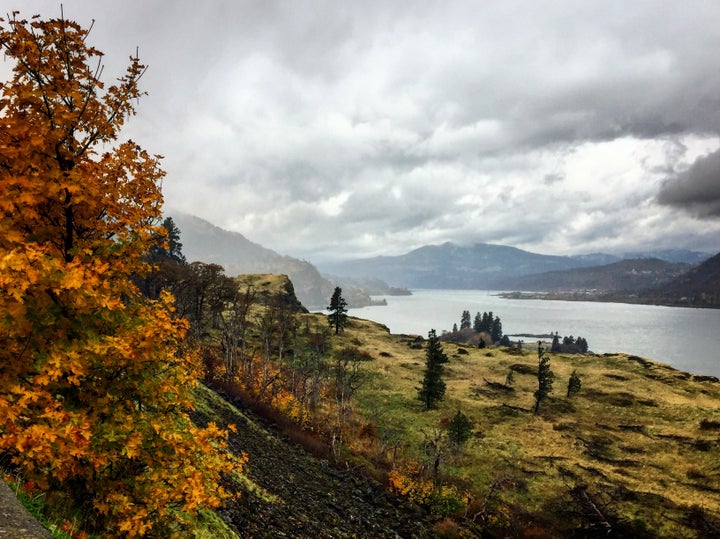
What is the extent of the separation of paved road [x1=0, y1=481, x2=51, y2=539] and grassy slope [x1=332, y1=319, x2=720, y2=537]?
43188 millimetres

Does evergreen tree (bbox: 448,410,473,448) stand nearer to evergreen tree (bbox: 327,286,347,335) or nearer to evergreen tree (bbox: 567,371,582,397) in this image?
evergreen tree (bbox: 567,371,582,397)

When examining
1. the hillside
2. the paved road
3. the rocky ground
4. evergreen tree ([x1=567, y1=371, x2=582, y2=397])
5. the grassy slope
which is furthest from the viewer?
evergreen tree ([x1=567, y1=371, x2=582, y2=397])

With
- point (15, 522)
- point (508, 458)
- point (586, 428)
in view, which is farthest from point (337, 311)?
point (15, 522)

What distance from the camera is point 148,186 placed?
31.2 ft

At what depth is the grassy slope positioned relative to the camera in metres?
40.2

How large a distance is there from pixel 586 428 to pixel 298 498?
5209cm

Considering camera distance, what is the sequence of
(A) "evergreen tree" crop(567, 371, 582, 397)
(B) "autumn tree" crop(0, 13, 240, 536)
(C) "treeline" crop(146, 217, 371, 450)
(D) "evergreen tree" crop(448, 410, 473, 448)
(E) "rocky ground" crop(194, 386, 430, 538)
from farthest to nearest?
(A) "evergreen tree" crop(567, 371, 582, 397) → (C) "treeline" crop(146, 217, 371, 450) → (D) "evergreen tree" crop(448, 410, 473, 448) → (E) "rocky ground" crop(194, 386, 430, 538) → (B) "autumn tree" crop(0, 13, 240, 536)

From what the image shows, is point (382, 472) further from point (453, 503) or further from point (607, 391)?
point (607, 391)

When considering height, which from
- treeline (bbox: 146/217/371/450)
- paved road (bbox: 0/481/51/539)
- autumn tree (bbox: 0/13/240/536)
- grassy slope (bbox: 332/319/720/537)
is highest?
autumn tree (bbox: 0/13/240/536)

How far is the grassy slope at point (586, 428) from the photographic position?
4016cm

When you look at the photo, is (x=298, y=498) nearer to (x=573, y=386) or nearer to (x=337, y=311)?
(x=573, y=386)

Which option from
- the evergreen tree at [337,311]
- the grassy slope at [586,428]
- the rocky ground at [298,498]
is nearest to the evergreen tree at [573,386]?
the grassy slope at [586,428]

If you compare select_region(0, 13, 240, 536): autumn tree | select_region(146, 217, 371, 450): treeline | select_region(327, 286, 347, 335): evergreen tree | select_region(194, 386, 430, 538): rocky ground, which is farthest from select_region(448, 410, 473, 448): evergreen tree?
select_region(327, 286, 347, 335): evergreen tree

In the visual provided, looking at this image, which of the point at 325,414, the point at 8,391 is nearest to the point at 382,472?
the point at 325,414
